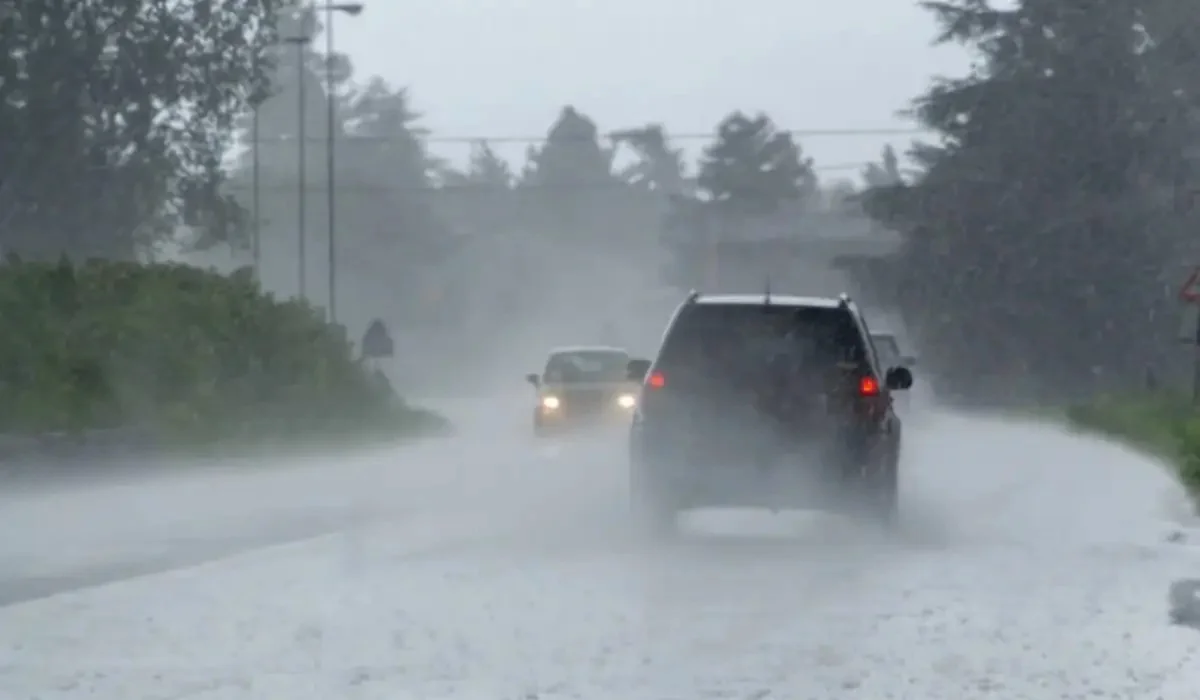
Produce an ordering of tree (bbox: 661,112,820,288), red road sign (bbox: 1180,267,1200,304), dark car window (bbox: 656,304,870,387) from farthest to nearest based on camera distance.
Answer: tree (bbox: 661,112,820,288)
red road sign (bbox: 1180,267,1200,304)
dark car window (bbox: 656,304,870,387)

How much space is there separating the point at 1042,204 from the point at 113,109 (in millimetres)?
24830

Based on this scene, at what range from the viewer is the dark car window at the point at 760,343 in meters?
19.4

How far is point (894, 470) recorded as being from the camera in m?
20.1

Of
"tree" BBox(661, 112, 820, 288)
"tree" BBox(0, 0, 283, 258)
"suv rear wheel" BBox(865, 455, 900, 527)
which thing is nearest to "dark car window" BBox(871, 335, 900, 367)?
"tree" BBox(0, 0, 283, 258)

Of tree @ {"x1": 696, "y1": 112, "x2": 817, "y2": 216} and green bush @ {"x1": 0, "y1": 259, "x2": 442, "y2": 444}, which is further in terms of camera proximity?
tree @ {"x1": 696, "y1": 112, "x2": 817, "y2": 216}

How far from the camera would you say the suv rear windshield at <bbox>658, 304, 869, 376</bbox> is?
19.4m

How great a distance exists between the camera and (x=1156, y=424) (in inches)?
1571

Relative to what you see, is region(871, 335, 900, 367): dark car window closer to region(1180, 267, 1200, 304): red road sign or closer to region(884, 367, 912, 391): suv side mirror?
region(1180, 267, 1200, 304): red road sign

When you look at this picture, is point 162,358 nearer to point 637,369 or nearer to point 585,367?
point 585,367

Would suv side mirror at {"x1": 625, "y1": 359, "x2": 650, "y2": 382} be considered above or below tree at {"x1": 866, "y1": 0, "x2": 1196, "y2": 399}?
below

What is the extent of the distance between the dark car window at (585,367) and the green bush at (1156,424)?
7780 millimetres

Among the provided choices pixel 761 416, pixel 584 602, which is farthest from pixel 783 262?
pixel 584 602

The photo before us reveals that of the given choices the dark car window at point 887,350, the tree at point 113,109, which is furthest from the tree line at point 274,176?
the dark car window at point 887,350

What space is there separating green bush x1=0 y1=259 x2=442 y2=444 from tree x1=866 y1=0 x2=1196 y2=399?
30.3 metres
